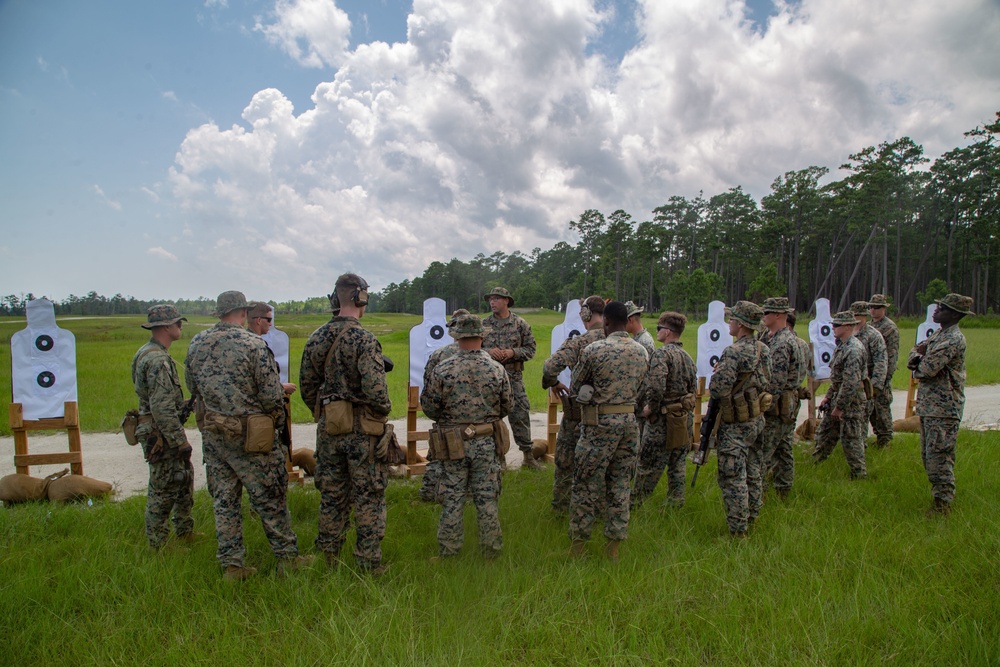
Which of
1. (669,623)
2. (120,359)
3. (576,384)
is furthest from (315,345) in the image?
(120,359)

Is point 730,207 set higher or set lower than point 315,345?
higher

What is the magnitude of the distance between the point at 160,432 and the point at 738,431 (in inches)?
203

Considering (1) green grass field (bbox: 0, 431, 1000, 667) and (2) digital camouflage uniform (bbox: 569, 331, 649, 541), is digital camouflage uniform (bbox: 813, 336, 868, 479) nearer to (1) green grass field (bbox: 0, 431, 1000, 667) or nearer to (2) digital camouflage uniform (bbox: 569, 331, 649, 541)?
(1) green grass field (bbox: 0, 431, 1000, 667)

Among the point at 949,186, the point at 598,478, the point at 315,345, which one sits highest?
the point at 949,186

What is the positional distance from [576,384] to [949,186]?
54.8 m

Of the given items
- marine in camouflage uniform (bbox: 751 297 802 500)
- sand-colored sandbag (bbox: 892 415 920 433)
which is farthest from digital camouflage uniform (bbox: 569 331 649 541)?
sand-colored sandbag (bbox: 892 415 920 433)

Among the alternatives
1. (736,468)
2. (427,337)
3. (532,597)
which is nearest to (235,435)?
(532,597)

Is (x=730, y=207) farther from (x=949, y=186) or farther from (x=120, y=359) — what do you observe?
(x=120, y=359)

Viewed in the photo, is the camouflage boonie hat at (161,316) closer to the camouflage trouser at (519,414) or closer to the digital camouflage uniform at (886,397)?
the camouflage trouser at (519,414)

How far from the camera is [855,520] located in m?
4.78

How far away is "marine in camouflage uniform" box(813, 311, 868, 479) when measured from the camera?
594 centimetres

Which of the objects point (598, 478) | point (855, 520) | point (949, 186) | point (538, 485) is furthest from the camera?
point (949, 186)

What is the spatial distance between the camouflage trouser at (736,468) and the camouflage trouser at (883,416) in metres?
3.97

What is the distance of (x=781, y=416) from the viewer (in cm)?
514
